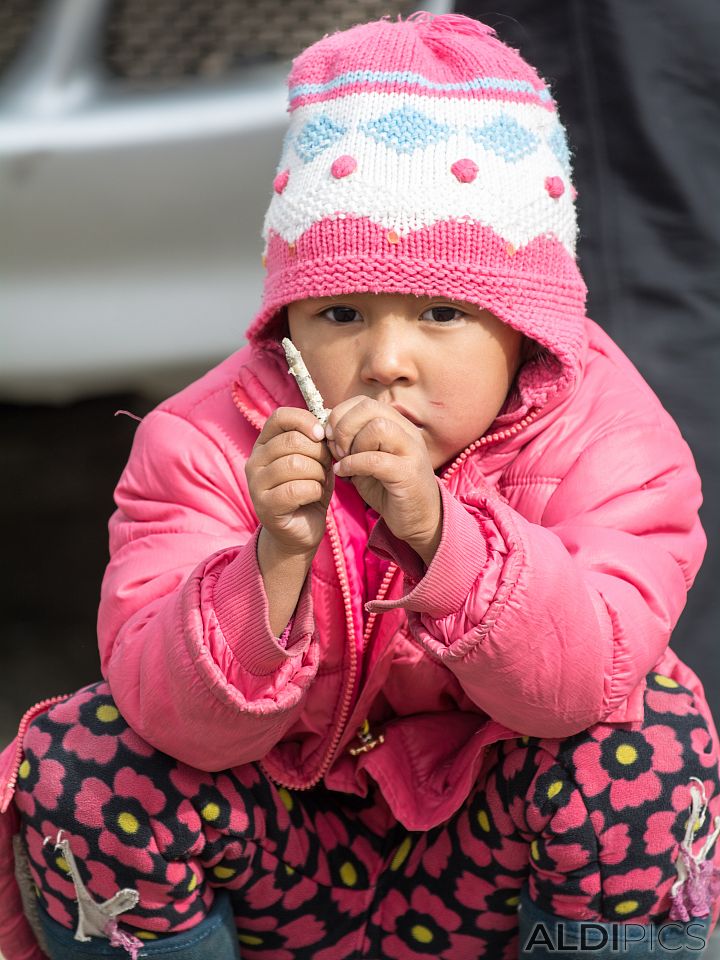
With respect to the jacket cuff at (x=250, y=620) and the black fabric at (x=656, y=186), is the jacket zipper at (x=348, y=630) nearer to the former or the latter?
the jacket cuff at (x=250, y=620)

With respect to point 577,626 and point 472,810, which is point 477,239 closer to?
point 577,626

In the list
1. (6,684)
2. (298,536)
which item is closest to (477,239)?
(298,536)

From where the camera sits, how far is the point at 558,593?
116 centimetres

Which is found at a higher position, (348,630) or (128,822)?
(348,630)

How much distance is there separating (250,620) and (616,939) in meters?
0.47

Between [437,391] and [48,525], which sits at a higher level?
[437,391]

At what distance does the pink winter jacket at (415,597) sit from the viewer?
1172mm

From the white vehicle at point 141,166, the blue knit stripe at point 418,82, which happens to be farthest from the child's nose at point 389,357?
the white vehicle at point 141,166

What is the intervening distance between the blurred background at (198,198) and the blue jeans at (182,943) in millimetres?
627

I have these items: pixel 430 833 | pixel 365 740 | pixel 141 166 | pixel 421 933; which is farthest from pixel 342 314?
pixel 141 166

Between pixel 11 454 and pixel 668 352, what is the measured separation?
4.04 feet

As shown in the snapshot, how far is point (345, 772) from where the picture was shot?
4.63ft

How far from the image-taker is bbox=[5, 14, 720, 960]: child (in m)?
1.18

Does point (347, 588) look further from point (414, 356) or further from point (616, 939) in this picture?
point (616, 939)
